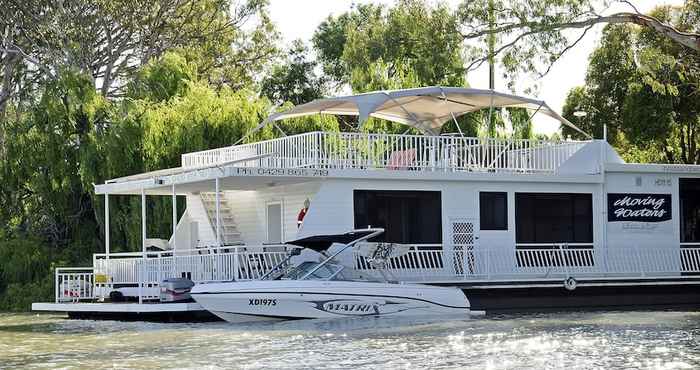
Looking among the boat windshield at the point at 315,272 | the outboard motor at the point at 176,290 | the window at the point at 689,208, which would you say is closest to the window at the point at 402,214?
the boat windshield at the point at 315,272

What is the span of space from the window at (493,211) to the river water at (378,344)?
2780mm

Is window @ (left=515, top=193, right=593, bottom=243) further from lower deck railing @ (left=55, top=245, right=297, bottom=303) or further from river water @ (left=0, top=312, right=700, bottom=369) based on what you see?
lower deck railing @ (left=55, top=245, right=297, bottom=303)

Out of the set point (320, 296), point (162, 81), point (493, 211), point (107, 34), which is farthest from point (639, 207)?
point (107, 34)

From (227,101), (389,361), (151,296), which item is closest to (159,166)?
→ (227,101)

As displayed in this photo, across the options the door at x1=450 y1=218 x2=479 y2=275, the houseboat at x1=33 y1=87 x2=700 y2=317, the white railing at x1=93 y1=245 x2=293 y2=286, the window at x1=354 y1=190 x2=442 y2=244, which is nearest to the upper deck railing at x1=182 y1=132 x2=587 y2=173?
the houseboat at x1=33 y1=87 x2=700 y2=317

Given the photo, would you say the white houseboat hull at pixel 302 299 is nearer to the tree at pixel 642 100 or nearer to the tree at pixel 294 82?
the tree at pixel 642 100

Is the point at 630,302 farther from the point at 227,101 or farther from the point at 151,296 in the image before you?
the point at 227,101

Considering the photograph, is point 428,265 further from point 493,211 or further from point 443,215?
point 493,211

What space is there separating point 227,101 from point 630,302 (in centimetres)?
1389

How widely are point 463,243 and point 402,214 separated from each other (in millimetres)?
1597

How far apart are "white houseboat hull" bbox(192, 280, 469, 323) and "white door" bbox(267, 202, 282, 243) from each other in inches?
185

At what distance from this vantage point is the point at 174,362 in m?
18.9

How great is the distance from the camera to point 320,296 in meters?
24.2

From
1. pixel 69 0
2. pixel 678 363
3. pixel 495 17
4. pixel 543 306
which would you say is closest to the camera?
pixel 678 363
